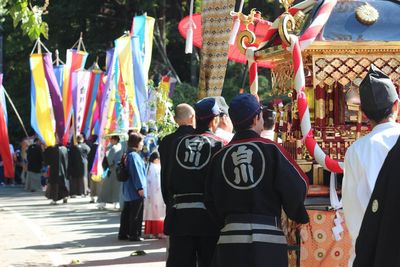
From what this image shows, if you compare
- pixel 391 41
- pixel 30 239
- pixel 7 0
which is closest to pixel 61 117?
pixel 30 239

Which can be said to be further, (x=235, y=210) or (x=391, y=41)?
(x=391, y=41)

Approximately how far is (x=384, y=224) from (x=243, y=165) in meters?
2.65

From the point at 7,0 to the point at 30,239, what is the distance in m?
5.57

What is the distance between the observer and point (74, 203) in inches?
910

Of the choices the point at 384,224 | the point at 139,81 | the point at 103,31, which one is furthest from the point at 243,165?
the point at 103,31

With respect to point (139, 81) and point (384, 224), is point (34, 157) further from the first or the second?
point (384, 224)

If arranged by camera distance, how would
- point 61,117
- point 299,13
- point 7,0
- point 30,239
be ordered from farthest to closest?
point 61,117 < point 30,239 < point 7,0 < point 299,13

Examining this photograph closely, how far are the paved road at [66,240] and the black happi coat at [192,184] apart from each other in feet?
13.7

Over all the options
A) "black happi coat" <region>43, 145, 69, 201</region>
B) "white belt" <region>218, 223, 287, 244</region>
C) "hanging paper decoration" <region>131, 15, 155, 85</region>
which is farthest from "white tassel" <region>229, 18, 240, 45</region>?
"black happi coat" <region>43, 145, 69, 201</region>

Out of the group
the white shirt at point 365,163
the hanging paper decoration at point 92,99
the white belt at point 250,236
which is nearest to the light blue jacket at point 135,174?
the white belt at point 250,236

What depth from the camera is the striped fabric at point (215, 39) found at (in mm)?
9773

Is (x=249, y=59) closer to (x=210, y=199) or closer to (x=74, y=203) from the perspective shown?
(x=210, y=199)

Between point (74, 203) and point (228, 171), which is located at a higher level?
point (228, 171)

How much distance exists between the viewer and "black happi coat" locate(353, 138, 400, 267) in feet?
10.9
